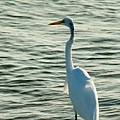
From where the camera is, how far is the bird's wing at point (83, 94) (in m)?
8.00

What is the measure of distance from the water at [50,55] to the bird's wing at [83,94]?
85cm

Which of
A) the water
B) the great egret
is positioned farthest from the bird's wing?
the water

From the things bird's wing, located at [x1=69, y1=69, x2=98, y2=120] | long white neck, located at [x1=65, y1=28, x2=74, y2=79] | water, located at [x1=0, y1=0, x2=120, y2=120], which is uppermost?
long white neck, located at [x1=65, y1=28, x2=74, y2=79]

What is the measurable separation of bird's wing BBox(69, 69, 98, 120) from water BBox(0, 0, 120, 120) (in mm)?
848

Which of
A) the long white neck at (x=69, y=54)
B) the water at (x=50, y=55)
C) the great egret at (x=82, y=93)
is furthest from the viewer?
the water at (x=50, y=55)

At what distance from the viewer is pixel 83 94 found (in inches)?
323

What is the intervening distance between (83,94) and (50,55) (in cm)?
382

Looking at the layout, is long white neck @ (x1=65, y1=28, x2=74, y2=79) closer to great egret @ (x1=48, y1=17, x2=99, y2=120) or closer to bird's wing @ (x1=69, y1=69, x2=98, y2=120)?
great egret @ (x1=48, y1=17, x2=99, y2=120)

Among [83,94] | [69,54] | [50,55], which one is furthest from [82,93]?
[50,55]

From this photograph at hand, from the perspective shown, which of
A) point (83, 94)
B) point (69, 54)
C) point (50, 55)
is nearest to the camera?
point (83, 94)

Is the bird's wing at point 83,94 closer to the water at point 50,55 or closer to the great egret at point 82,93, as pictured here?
the great egret at point 82,93

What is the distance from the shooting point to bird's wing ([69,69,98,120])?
8.00 metres

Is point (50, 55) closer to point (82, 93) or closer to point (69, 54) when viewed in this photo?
point (69, 54)

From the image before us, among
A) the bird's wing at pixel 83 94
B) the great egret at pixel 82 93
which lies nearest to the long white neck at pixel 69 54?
the great egret at pixel 82 93
